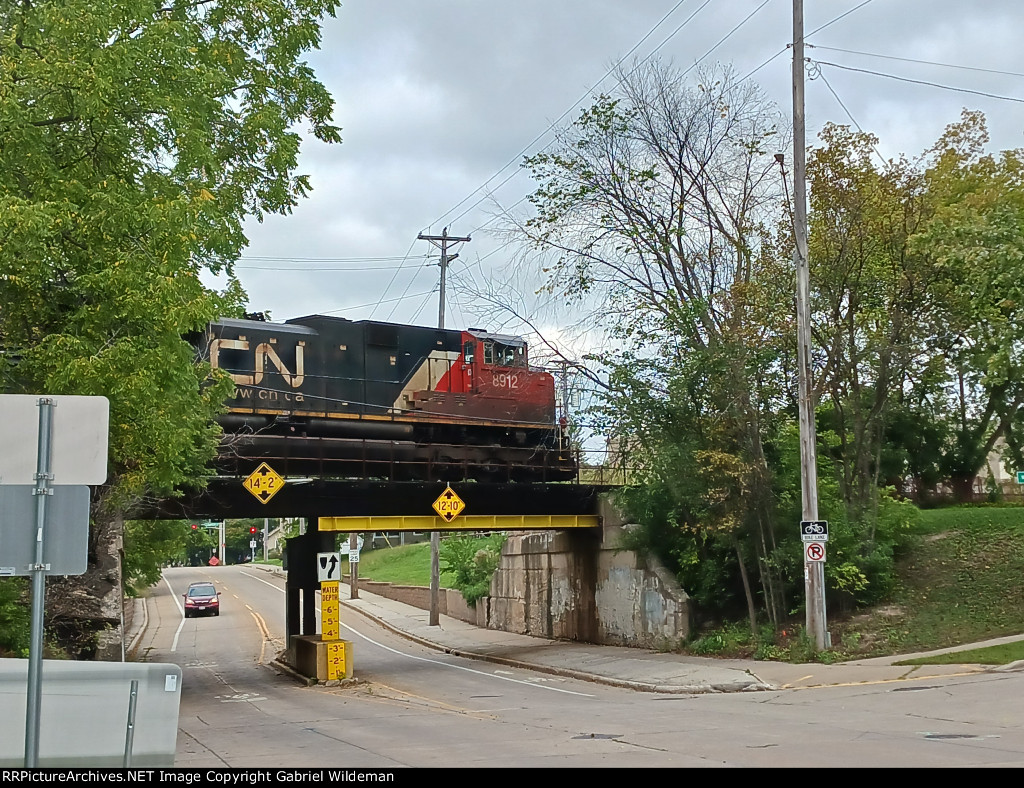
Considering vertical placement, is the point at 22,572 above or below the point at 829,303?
below

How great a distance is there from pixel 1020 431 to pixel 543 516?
51.4 feet

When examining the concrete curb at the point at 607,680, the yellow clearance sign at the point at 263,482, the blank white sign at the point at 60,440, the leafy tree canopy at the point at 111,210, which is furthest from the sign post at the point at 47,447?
the yellow clearance sign at the point at 263,482

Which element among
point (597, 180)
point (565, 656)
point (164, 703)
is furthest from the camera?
point (565, 656)

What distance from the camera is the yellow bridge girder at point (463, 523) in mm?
27625

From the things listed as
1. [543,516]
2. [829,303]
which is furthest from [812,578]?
[543,516]

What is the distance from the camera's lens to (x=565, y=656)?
28750 millimetres

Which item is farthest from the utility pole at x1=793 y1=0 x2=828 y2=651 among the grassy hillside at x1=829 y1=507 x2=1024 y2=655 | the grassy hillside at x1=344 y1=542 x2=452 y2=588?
the grassy hillside at x1=344 y1=542 x2=452 y2=588

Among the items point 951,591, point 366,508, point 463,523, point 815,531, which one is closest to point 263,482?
point 366,508

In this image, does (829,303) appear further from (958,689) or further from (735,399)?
(958,689)

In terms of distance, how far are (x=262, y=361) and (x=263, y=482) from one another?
4.27m

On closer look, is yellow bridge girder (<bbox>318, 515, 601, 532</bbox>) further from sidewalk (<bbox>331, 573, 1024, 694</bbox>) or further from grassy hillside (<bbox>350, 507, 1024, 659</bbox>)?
grassy hillside (<bbox>350, 507, 1024, 659</bbox>)

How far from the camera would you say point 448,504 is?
27.7m

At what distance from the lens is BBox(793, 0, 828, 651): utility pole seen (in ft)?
70.5

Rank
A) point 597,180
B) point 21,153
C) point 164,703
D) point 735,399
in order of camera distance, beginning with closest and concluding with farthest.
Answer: point 164,703
point 21,153
point 735,399
point 597,180
